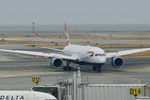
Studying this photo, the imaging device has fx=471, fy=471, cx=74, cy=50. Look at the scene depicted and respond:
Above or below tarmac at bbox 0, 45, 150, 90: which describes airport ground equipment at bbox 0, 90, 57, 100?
below

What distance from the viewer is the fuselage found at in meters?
77.9

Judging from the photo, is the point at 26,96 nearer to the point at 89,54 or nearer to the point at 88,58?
the point at 89,54

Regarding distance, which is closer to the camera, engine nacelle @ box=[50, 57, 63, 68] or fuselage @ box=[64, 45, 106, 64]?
fuselage @ box=[64, 45, 106, 64]

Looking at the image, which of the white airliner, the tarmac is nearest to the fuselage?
the white airliner

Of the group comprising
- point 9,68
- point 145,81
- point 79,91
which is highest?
point 9,68

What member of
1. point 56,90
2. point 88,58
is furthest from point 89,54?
point 56,90

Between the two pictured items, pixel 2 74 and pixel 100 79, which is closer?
pixel 100 79

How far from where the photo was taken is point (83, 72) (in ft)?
262

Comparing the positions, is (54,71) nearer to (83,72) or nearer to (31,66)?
(83,72)

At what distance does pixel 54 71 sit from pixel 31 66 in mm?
10919

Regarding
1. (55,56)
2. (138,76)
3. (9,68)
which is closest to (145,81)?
(138,76)

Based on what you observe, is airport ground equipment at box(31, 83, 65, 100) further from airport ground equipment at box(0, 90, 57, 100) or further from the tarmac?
the tarmac

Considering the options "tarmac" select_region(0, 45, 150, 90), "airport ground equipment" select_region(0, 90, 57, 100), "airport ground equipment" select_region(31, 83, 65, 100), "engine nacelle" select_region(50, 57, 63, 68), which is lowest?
"airport ground equipment" select_region(0, 90, 57, 100)

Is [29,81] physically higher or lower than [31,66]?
lower
